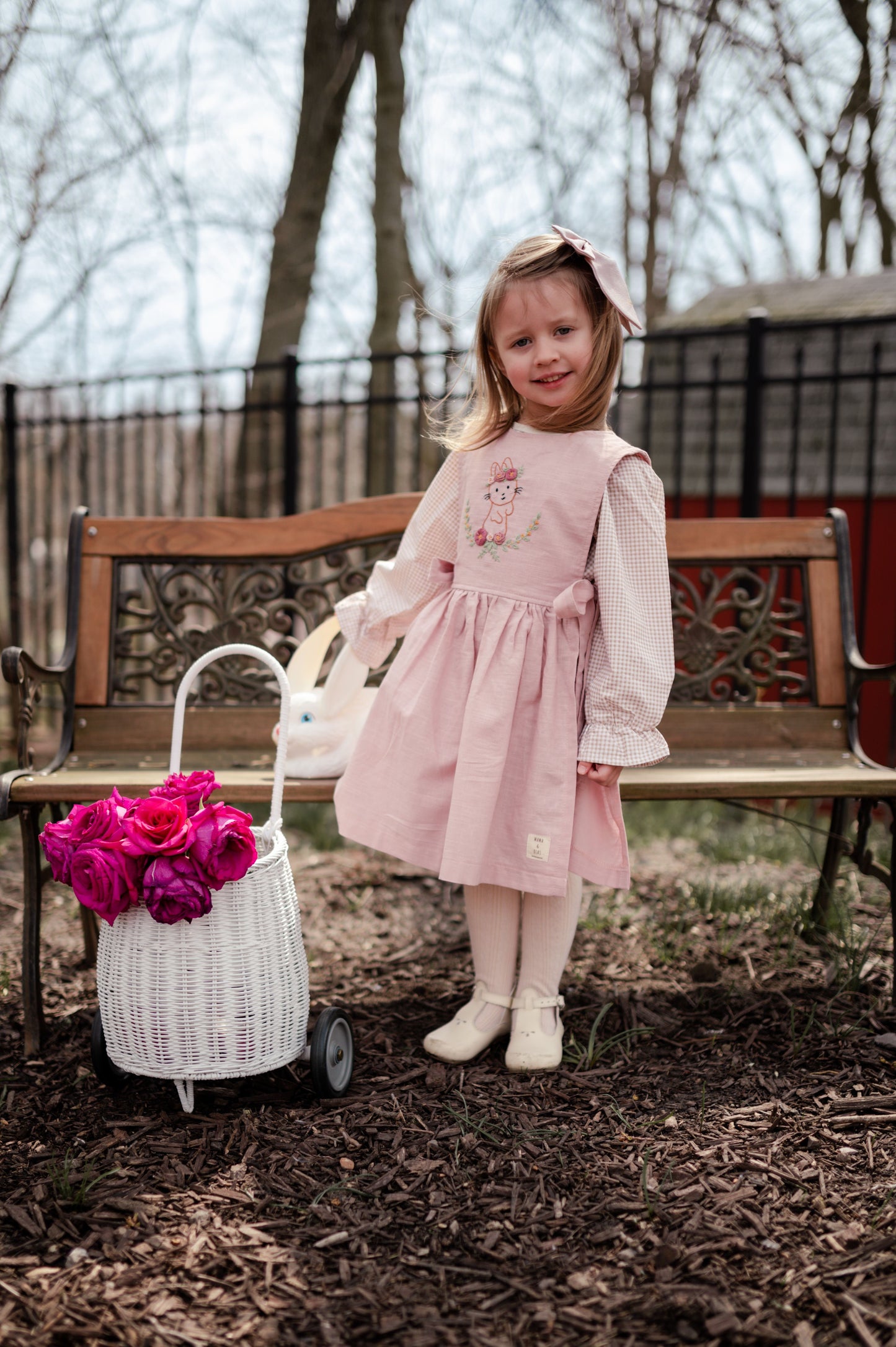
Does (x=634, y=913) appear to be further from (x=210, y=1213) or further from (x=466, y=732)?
(x=210, y=1213)

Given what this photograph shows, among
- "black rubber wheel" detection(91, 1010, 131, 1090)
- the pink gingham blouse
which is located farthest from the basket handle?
the pink gingham blouse

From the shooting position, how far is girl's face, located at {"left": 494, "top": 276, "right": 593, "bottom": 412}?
2.14 metres

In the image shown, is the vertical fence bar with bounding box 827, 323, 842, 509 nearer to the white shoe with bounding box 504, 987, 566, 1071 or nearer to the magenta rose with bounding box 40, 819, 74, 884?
the white shoe with bounding box 504, 987, 566, 1071

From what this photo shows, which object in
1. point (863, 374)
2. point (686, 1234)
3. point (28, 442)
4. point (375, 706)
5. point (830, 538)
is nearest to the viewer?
point (686, 1234)

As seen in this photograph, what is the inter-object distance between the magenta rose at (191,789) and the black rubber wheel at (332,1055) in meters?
0.51

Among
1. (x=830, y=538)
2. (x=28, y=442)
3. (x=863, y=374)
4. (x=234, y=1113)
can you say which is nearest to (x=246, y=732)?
(x=234, y=1113)

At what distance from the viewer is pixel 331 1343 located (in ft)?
4.71

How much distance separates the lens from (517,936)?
7.86 feet

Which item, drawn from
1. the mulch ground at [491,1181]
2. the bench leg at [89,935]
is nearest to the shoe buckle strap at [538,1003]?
the mulch ground at [491,1181]

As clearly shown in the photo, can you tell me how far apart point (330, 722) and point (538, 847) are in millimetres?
749

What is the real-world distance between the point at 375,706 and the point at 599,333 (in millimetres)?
959

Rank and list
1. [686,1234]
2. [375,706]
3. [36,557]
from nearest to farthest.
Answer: [686,1234], [375,706], [36,557]

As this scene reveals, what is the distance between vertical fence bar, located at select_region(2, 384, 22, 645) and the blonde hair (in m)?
4.05

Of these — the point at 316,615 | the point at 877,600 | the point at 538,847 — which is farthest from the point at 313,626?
the point at 877,600
